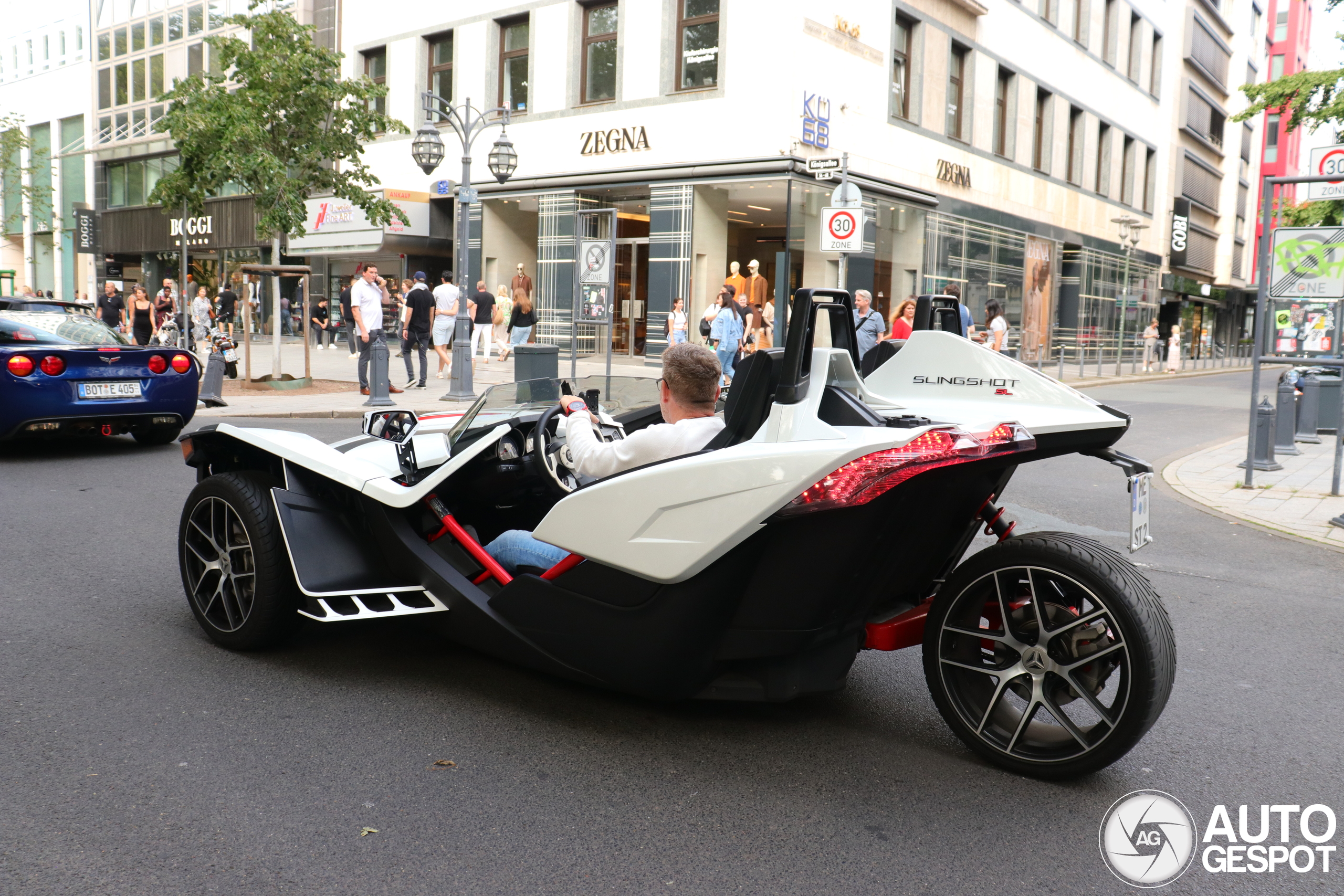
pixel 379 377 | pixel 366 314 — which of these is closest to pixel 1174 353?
pixel 366 314

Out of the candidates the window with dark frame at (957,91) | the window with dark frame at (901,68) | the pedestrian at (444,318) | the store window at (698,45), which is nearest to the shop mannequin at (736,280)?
the store window at (698,45)

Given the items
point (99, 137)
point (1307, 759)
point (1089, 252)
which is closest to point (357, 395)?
point (1307, 759)

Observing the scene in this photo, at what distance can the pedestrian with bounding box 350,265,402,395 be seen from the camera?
15.6 meters

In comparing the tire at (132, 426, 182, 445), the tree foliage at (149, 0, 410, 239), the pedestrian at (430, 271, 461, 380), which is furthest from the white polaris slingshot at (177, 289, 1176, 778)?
the pedestrian at (430, 271, 461, 380)

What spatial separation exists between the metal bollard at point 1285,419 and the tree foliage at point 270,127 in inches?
517

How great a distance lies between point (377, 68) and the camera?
31.4m

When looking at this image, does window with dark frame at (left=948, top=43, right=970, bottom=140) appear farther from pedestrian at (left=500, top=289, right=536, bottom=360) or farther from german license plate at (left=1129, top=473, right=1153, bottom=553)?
german license plate at (left=1129, top=473, right=1153, bottom=553)

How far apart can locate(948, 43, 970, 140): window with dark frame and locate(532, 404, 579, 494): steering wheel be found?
27.3 metres

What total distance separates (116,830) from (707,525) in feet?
5.55

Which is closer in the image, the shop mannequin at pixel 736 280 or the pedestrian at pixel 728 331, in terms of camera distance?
the pedestrian at pixel 728 331

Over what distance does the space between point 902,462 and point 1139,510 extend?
0.80 m

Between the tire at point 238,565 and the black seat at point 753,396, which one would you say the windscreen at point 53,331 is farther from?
the black seat at point 753,396

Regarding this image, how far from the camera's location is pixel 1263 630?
4.87 metres

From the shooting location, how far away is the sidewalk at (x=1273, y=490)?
778 centimetres
